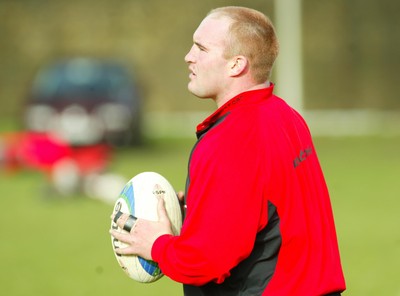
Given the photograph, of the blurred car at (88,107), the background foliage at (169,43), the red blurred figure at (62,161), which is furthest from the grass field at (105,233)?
the background foliage at (169,43)

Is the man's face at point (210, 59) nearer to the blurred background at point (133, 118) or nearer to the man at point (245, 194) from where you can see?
the man at point (245, 194)

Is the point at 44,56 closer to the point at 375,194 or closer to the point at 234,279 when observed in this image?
the point at 375,194

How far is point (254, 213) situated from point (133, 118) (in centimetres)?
1781

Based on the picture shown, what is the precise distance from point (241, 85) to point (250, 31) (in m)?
0.23

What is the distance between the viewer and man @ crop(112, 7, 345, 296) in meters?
3.70

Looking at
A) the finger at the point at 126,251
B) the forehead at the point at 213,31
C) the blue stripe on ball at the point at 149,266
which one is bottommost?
the blue stripe on ball at the point at 149,266

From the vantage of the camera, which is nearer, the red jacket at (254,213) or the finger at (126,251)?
the red jacket at (254,213)

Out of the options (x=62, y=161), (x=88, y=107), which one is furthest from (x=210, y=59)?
(x=88, y=107)

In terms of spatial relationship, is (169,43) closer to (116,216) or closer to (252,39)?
(116,216)

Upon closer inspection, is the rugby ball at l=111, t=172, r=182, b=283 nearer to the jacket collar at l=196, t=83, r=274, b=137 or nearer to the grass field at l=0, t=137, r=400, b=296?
the jacket collar at l=196, t=83, r=274, b=137

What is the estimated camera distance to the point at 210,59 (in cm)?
395

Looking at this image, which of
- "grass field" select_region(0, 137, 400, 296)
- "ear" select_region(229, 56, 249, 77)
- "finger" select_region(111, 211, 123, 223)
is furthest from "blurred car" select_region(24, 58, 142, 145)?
"ear" select_region(229, 56, 249, 77)

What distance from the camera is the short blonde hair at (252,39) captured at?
386 centimetres

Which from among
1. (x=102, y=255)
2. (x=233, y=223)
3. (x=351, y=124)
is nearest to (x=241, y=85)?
(x=233, y=223)
